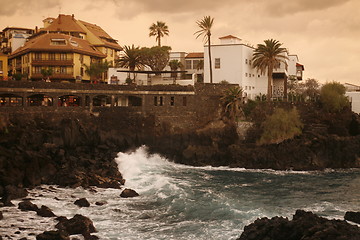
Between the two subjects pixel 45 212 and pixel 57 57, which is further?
pixel 57 57

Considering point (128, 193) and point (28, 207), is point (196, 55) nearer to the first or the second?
point (128, 193)

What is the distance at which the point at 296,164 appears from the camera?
6412 centimetres

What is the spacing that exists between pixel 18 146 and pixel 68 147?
34.0ft

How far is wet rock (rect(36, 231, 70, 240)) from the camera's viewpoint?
30.7 metres

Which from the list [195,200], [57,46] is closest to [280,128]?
[195,200]

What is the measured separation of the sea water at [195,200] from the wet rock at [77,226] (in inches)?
36.2

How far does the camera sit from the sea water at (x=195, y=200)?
35.1 meters

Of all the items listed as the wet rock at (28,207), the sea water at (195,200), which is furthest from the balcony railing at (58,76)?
the wet rock at (28,207)

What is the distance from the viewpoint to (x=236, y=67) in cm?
7975

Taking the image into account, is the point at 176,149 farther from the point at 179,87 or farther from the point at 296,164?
the point at 296,164

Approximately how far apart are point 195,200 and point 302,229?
52.9ft

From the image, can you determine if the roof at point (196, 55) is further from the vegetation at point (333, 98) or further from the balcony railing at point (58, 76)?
the vegetation at point (333, 98)

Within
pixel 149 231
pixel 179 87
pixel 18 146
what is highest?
pixel 179 87

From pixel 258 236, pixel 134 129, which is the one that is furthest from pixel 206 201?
pixel 134 129
